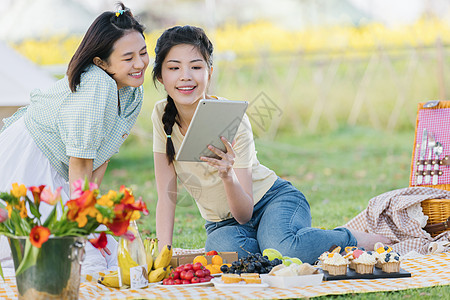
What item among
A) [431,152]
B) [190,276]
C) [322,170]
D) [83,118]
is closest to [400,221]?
[431,152]

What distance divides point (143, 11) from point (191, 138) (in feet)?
49.3

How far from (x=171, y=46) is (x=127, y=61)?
10.5 inches

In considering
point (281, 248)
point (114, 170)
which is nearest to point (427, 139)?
point (281, 248)

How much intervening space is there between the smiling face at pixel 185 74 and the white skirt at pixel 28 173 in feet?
2.67

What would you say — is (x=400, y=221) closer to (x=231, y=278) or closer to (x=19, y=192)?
(x=231, y=278)

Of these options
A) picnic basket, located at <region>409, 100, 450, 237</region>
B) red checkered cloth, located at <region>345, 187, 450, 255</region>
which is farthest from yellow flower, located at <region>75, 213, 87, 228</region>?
picnic basket, located at <region>409, 100, 450, 237</region>

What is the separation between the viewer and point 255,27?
14523mm

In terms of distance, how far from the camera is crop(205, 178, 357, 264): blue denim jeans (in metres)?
3.48

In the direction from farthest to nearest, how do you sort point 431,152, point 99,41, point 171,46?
1. point 431,152
2. point 171,46
3. point 99,41

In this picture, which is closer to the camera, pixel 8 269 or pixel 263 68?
pixel 8 269

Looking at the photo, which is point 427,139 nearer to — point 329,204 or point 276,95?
point 329,204

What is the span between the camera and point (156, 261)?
308 centimetres

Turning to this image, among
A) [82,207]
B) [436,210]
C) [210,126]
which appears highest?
[210,126]

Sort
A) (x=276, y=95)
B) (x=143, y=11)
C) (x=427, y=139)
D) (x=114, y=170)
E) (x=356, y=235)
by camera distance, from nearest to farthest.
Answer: (x=356, y=235) → (x=427, y=139) → (x=114, y=170) → (x=276, y=95) → (x=143, y=11)
